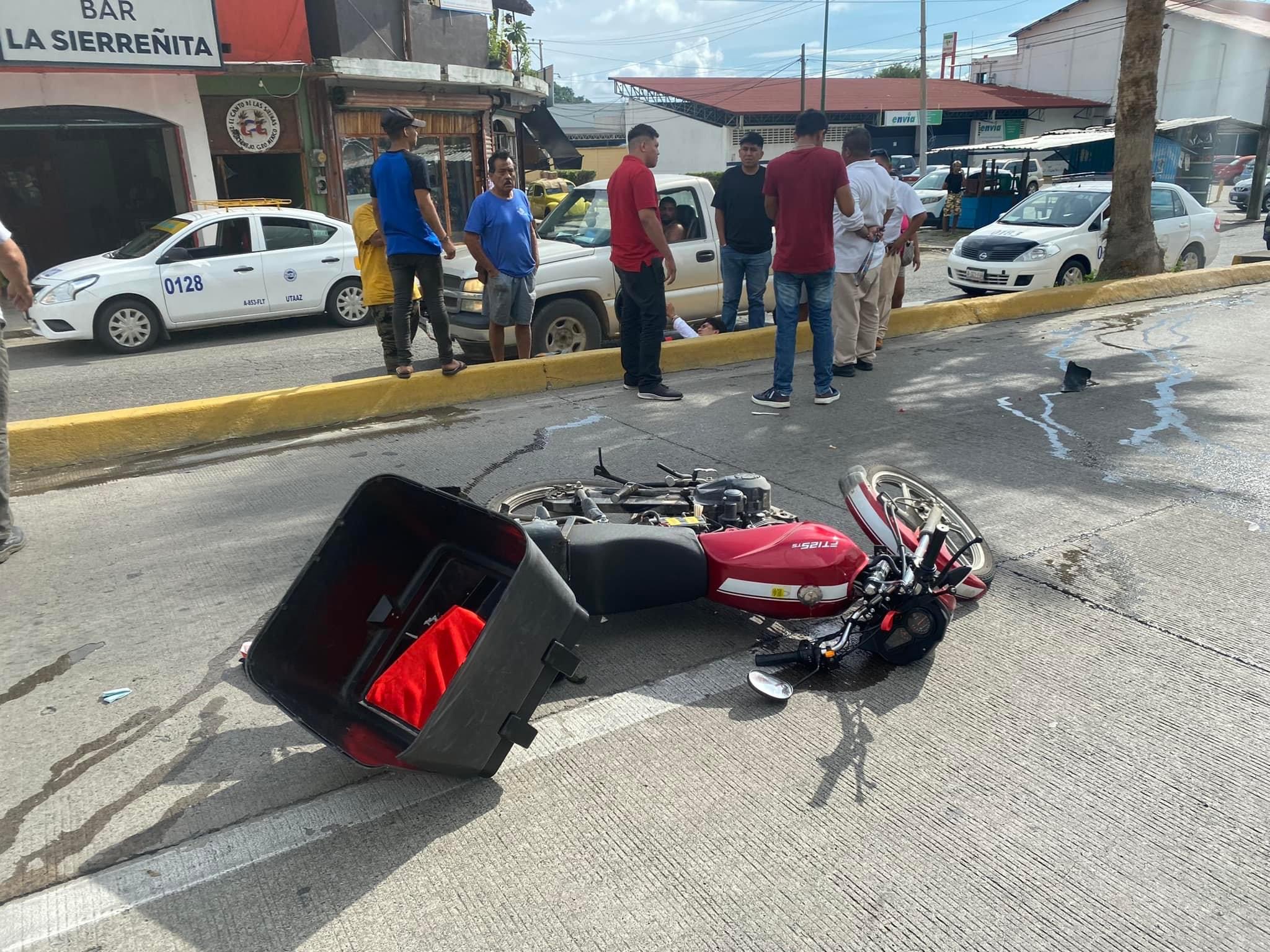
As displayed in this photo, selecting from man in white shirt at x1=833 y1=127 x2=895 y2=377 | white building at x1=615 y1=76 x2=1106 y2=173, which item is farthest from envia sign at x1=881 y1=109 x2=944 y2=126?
man in white shirt at x1=833 y1=127 x2=895 y2=377

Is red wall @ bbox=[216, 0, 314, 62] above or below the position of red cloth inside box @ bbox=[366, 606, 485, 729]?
above

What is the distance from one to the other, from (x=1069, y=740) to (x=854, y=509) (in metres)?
1.23

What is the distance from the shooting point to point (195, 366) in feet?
33.5

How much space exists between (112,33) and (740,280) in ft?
38.2

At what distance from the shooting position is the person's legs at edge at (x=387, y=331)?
25.3 feet

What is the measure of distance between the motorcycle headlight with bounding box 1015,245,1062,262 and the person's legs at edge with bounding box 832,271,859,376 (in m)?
5.98

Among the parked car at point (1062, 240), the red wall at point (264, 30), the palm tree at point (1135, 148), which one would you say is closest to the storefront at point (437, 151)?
the red wall at point (264, 30)

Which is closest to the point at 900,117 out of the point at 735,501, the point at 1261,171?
the point at 1261,171

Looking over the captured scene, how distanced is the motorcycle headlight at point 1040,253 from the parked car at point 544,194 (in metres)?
9.76

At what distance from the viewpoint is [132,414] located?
6504 millimetres

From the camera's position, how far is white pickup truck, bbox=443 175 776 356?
8.75 m

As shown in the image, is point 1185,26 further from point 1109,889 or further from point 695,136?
point 1109,889

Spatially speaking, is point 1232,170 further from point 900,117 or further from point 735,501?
point 735,501

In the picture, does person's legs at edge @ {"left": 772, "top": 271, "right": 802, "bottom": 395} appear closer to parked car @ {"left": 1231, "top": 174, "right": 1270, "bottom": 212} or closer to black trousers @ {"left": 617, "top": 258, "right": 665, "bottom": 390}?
black trousers @ {"left": 617, "top": 258, "right": 665, "bottom": 390}
